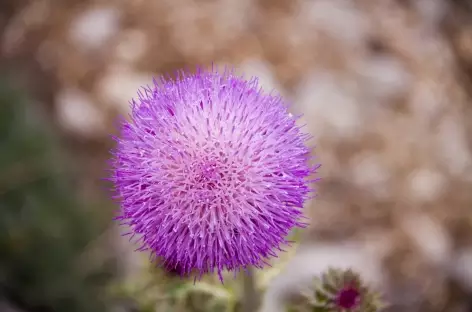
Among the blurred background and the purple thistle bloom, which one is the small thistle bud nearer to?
the purple thistle bloom

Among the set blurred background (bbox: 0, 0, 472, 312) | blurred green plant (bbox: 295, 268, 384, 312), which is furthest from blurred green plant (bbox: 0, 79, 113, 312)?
blurred green plant (bbox: 295, 268, 384, 312)

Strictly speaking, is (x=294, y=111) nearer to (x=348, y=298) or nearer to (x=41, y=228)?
(x=41, y=228)

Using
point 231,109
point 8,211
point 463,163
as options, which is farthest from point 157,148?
point 463,163

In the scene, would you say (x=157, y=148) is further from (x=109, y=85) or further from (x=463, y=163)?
(x=463, y=163)

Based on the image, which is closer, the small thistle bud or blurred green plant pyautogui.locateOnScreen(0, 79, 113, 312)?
the small thistle bud

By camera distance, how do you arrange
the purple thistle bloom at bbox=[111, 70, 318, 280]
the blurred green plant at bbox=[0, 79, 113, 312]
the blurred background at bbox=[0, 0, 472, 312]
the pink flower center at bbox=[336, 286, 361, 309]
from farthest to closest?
the blurred background at bbox=[0, 0, 472, 312] → the blurred green plant at bbox=[0, 79, 113, 312] → the pink flower center at bbox=[336, 286, 361, 309] → the purple thistle bloom at bbox=[111, 70, 318, 280]

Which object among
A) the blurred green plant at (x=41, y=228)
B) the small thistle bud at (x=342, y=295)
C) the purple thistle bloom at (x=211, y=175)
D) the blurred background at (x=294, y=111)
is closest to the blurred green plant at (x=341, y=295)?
the small thistle bud at (x=342, y=295)

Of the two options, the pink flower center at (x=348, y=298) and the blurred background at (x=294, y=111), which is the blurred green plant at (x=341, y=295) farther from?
the blurred background at (x=294, y=111)

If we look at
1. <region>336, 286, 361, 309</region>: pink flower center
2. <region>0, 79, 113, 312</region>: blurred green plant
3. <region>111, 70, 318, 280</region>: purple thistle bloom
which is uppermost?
<region>0, 79, 113, 312</region>: blurred green plant
